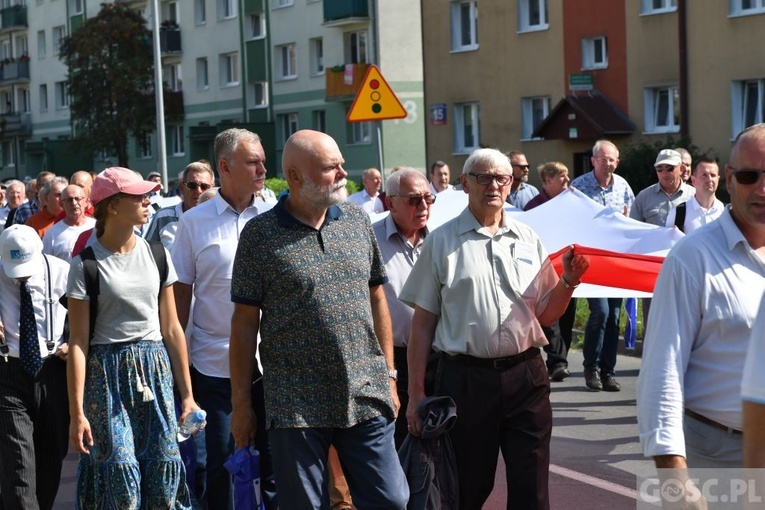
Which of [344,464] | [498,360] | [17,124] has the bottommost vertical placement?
[344,464]

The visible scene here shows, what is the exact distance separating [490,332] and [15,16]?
3078 inches

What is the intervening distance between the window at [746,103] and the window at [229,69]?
97.9 ft

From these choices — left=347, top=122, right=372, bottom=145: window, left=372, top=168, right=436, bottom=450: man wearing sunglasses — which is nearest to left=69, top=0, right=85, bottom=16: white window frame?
left=347, top=122, right=372, bottom=145: window

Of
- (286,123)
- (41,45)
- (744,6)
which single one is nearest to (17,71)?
(41,45)

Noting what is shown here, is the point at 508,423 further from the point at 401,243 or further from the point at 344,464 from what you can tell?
the point at 401,243

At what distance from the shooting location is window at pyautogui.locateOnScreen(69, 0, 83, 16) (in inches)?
2926

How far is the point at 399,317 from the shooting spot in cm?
696

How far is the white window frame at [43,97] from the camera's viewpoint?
78.6 meters

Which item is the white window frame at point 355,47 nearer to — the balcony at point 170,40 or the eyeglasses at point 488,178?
the balcony at point 170,40

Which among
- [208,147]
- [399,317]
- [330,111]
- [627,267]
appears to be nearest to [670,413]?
[399,317]

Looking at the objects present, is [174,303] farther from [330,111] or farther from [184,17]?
[184,17]

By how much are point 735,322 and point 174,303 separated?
10.5 feet

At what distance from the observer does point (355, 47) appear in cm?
5247

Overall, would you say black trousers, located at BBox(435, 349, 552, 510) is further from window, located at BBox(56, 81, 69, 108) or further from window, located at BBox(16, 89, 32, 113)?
window, located at BBox(16, 89, 32, 113)
